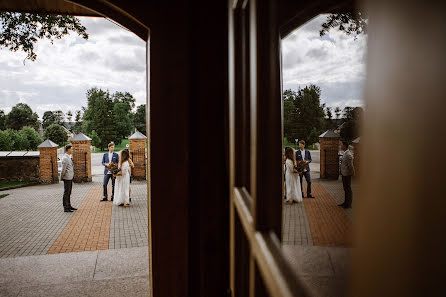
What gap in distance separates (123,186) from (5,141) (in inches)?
640

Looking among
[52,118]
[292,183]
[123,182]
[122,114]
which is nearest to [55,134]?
[122,114]

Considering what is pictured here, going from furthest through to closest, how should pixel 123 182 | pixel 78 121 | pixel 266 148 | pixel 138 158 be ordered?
pixel 78 121
pixel 138 158
pixel 123 182
pixel 266 148

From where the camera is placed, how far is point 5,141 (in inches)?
818

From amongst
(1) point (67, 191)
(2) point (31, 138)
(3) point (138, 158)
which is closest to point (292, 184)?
(1) point (67, 191)

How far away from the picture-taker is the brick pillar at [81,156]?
13352mm

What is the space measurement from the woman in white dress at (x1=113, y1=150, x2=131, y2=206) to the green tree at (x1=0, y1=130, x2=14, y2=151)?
51.6ft

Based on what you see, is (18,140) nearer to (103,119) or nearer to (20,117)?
(103,119)

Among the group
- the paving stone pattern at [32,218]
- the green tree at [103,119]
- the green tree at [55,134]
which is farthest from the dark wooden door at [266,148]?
the green tree at [103,119]

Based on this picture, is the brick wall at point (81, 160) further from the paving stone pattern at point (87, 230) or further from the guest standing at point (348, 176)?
the guest standing at point (348, 176)

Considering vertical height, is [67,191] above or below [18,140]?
below

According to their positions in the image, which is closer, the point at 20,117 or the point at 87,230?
the point at 87,230

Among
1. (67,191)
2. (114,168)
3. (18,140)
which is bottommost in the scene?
(67,191)

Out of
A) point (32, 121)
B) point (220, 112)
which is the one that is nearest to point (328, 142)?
point (220, 112)

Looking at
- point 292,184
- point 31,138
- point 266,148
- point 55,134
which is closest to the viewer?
point 266,148
